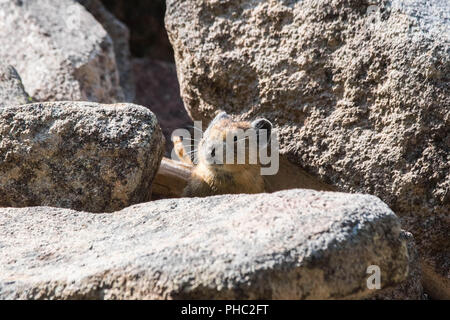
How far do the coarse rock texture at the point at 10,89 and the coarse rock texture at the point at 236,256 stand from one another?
2535 millimetres

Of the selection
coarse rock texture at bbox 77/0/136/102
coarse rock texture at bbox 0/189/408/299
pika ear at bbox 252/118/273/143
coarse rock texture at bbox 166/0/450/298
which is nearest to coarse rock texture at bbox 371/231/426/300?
coarse rock texture at bbox 0/189/408/299

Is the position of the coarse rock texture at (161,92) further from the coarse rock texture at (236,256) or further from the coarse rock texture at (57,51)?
the coarse rock texture at (236,256)

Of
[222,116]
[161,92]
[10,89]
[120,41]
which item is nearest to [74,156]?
[222,116]

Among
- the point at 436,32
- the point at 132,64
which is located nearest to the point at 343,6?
the point at 436,32

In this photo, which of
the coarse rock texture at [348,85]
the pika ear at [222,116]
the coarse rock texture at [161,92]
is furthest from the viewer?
the coarse rock texture at [161,92]

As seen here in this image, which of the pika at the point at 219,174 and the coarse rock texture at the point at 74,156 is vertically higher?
the coarse rock texture at the point at 74,156

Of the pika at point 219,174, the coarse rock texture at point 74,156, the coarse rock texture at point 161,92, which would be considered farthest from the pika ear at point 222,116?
the coarse rock texture at point 161,92

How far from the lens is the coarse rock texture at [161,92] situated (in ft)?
29.5

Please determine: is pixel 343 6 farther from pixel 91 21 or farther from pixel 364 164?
pixel 91 21

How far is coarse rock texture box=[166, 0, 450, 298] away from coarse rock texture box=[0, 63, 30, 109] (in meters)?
1.57

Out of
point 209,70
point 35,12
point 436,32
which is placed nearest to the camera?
point 436,32

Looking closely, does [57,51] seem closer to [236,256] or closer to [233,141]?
[233,141]

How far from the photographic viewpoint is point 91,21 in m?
8.09
